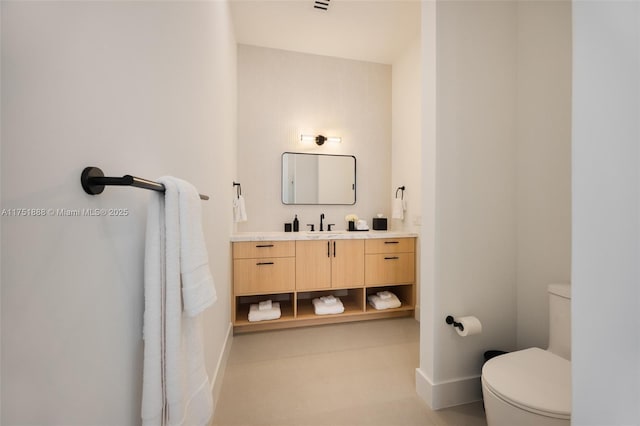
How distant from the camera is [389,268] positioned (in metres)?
2.67

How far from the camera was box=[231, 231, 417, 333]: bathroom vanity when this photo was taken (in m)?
2.39

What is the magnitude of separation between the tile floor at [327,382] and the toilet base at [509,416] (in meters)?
0.38

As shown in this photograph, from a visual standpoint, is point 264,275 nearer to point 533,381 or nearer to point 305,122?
point 305,122

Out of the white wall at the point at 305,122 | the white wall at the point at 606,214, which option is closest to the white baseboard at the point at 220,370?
the white wall at the point at 305,122

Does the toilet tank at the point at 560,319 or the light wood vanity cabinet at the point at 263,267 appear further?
the light wood vanity cabinet at the point at 263,267

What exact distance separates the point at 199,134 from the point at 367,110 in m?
2.37

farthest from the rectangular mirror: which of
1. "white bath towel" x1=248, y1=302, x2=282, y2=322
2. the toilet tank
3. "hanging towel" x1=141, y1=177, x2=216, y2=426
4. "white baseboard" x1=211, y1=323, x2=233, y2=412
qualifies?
"hanging towel" x1=141, y1=177, x2=216, y2=426

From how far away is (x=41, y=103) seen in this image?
0.45 metres

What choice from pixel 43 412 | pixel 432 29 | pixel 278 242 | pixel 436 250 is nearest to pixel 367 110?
pixel 432 29

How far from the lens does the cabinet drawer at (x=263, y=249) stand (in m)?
2.36

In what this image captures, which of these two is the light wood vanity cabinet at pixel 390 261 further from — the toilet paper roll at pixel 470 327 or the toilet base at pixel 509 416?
the toilet base at pixel 509 416

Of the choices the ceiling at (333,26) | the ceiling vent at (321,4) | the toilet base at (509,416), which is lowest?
the toilet base at (509,416)

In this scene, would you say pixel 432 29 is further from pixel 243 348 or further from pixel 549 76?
pixel 243 348

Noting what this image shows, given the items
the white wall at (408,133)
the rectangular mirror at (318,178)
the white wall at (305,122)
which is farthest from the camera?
the rectangular mirror at (318,178)
